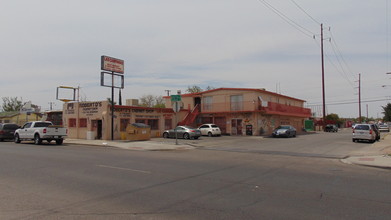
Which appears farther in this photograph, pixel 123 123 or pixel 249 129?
pixel 249 129

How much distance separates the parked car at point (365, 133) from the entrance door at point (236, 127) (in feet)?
46.8

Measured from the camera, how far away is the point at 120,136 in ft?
92.8

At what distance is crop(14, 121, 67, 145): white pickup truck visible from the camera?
22266mm

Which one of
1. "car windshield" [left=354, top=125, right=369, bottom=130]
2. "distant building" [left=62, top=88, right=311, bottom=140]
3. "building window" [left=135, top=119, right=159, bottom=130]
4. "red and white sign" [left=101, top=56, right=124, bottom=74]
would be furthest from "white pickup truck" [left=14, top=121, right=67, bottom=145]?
"car windshield" [left=354, top=125, right=369, bottom=130]

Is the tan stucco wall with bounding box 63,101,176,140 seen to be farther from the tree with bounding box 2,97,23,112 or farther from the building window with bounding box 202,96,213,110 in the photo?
the tree with bounding box 2,97,23,112

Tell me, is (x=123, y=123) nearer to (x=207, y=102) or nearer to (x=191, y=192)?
(x=207, y=102)

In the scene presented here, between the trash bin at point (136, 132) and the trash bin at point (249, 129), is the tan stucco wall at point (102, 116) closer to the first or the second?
the trash bin at point (136, 132)

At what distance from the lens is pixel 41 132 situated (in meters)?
22.3

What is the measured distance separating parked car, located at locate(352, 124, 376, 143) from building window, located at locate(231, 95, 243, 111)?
14.3 m

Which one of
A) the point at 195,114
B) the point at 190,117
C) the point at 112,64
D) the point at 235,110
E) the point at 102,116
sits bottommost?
the point at 102,116

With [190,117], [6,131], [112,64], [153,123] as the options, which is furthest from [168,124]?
[6,131]

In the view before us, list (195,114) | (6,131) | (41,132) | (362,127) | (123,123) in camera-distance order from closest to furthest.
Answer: (41,132) → (362,127) → (6,131) → (123,123) → (195,114)

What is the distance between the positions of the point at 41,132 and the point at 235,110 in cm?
2219

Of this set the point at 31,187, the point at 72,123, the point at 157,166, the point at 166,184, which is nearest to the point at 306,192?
the point at 166,184
